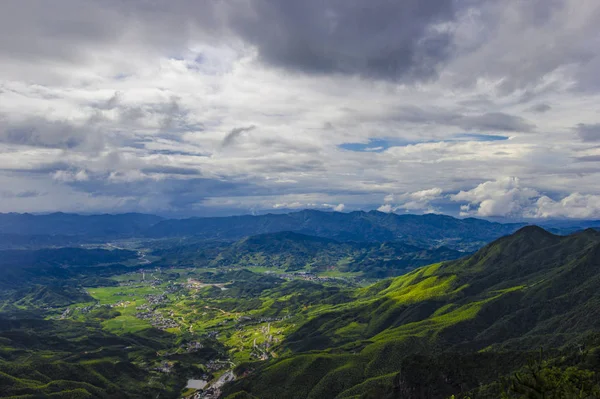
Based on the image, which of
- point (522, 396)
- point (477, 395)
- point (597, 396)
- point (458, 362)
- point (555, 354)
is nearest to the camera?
point (522, 396)

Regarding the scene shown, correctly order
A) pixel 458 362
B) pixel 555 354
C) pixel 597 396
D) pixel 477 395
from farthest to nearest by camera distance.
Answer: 1. pixel 458 362
2. pixel 555 354
3. pixel 477 395
4. pixel 597 396

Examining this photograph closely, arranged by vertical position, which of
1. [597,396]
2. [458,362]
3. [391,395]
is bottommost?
[391,395]

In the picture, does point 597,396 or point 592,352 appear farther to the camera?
point 592,352

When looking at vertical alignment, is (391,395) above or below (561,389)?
below

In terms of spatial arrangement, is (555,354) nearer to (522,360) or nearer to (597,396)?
(522,360)

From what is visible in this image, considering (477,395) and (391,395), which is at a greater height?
(477,395)

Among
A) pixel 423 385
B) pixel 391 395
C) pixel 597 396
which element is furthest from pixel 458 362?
pixel 597 396

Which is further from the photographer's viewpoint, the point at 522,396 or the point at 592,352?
the point at 592,352

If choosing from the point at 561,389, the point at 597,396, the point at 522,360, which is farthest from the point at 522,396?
the point at 522,360

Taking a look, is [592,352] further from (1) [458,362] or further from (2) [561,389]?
(2) [561,389]
